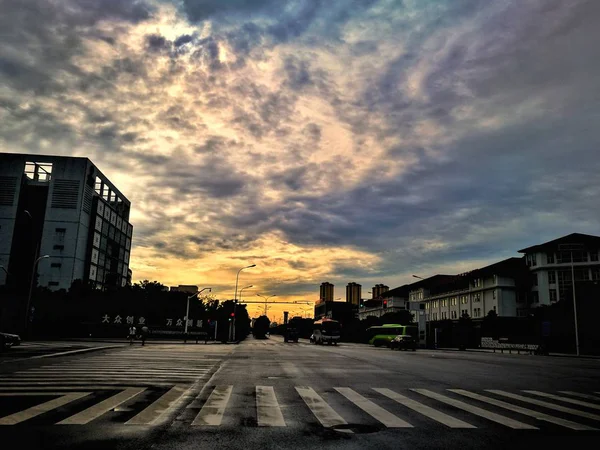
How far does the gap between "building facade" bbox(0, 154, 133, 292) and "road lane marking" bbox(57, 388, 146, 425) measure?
82.6 metres

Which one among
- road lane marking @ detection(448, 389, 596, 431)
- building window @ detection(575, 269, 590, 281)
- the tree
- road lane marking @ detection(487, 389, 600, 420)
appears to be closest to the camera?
road lane marking @ detection(448, 389, 596, 431)

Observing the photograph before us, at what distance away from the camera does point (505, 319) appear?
78.6 meters

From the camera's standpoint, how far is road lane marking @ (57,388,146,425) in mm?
7789

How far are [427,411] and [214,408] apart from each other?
4.25 meters

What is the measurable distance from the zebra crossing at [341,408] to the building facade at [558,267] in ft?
239

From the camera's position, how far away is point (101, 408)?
905 cm

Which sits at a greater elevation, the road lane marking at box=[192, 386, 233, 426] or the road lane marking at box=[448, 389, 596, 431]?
the road lane marking at box=[448, 389, 596, 431]

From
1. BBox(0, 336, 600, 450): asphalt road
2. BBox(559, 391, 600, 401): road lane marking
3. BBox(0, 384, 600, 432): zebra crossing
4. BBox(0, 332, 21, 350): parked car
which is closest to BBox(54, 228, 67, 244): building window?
BBox(0, 332, 21, 350): parked car

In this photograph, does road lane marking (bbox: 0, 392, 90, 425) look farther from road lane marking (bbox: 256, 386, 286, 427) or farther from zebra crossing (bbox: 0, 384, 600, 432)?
road lane marking (bbox: 256, 386, 286, 427)

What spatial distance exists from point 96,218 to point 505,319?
3084 inches

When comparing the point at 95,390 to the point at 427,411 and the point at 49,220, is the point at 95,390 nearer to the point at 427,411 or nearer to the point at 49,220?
the point at 427,411

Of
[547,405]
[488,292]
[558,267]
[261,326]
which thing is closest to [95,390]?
[547,405]

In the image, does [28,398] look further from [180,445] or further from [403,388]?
[403,388]

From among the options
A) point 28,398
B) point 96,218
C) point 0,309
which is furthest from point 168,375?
point 96,218
